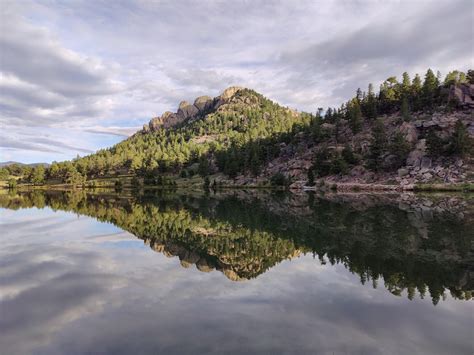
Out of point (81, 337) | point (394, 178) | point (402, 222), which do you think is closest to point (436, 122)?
point (394, 178)

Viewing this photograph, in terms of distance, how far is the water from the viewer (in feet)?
35.5

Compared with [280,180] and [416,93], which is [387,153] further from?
[416,93]

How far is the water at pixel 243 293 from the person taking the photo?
426 inches

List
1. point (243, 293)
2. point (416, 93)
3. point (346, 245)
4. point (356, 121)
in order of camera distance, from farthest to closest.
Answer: point (416, 93), point (356, 121), point (346, 245), point (243, 293)

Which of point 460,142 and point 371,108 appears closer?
point 460,142

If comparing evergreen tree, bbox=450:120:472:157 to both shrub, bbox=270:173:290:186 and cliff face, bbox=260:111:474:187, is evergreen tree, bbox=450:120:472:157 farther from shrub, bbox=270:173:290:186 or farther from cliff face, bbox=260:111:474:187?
shrub, bbox=270:173:290:186

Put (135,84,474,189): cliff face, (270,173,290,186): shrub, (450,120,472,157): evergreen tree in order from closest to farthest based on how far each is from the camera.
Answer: (450,120,472,157): evergreen tree → (135,84,474,189): cliff face → (270,173,290,186): shrub

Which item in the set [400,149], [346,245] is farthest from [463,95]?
[346,245]

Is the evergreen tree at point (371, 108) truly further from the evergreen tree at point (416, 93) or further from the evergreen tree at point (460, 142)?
the evergreen tree at point (460, 142)

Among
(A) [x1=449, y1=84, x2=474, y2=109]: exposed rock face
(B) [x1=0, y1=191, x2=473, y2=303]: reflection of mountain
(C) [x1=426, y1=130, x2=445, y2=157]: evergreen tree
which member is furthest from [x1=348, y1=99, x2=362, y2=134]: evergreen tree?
(B) [x1=0, y1=191, x2=473, y2=303]: reflection of mountain

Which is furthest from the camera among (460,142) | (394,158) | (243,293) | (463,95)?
(463,95)

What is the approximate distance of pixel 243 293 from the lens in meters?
15.7

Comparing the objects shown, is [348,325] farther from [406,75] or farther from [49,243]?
[406,75]

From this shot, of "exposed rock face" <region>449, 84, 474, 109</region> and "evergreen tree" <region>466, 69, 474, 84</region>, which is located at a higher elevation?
"evergreen tree" <region>466, 69, 474, 84</region>
